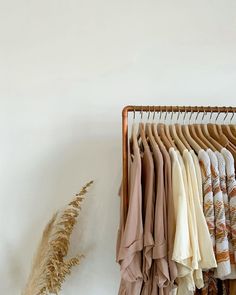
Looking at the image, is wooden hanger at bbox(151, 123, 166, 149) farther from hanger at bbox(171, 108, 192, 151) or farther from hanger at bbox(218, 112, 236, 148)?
hanger at bbox(218, 112, 236, 148)

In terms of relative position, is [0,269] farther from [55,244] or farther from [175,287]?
[175,287]

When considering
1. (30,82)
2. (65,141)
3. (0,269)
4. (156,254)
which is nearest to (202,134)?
(156,254)

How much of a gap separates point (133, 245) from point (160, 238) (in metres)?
0.09

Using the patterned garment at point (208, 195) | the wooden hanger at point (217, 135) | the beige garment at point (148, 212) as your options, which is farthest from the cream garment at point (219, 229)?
the beige garment at point (148, 212)

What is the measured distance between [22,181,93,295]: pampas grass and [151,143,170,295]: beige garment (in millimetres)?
405

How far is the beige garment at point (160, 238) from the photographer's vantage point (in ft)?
3.48

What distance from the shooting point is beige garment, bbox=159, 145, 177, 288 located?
3.49ft

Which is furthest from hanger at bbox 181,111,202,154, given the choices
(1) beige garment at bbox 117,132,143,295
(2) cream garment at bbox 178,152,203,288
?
(1) beige garment at bbox 117,132,143,295

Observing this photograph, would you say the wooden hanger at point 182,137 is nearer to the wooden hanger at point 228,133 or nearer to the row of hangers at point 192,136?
the row of hangers at point 192,136

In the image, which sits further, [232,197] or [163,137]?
[163,137]

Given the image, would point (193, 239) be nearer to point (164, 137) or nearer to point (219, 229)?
point (219, 229)

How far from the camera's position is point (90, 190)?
1.56 m

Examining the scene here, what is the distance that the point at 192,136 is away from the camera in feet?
4.35

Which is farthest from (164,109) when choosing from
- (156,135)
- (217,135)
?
(217,135)
